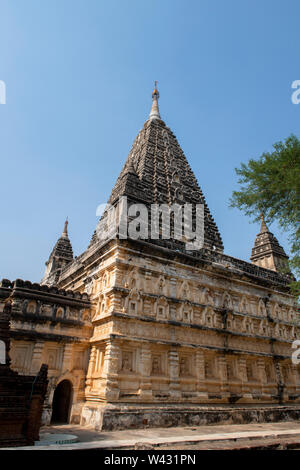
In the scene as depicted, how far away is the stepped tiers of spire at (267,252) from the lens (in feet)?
103

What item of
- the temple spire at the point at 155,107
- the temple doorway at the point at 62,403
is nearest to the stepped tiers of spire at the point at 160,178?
the temple spire at the point at 155,107

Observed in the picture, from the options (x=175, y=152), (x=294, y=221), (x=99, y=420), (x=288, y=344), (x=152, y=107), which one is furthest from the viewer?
(x=152, y=107)

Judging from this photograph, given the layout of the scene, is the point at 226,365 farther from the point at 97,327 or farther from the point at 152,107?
the point at 152,107

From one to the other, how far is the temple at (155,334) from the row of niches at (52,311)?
0.17 ft

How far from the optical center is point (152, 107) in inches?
1501

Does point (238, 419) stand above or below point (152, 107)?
below

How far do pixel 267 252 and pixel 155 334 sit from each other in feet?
62.3

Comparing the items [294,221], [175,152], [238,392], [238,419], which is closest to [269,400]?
[238,392]

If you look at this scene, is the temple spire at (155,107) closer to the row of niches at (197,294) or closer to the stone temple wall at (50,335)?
the row of niches at (197,294)

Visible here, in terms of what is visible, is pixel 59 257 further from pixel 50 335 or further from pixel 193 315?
pixel 193 315

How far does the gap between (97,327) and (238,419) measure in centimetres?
961

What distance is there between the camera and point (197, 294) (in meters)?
20.3

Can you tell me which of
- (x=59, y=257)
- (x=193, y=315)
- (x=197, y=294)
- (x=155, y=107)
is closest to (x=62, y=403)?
(x=193, y=315)

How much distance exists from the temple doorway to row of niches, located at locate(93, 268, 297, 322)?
5.44 metres
